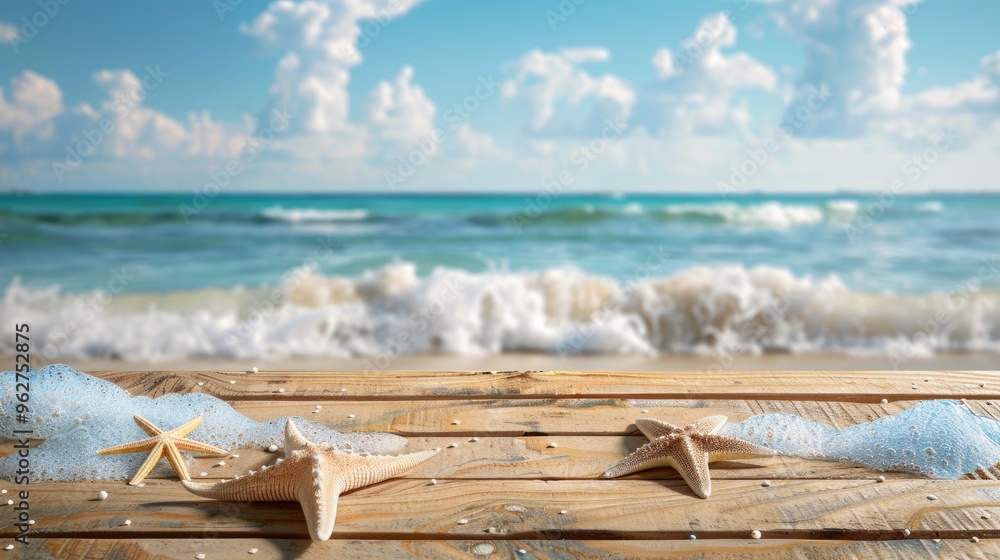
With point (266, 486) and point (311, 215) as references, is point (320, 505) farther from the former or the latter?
point (311, 215)

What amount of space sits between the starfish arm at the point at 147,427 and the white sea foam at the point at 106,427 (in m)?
0.06

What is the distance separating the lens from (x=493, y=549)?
57.3 inches

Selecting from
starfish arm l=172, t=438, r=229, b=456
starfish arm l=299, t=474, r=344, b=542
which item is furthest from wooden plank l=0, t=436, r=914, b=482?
starfish arm l=299, t=474, r=344, b=542

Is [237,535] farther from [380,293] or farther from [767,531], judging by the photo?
[380,293]

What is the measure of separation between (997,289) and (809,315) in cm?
260

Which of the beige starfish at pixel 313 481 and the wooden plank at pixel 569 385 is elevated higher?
the wooden plank at pixel 569 385

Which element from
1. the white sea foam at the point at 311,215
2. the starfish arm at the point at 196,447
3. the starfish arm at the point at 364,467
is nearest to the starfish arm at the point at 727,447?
the starfish arm at the point at 364,467

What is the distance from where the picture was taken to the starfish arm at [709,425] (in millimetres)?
1862

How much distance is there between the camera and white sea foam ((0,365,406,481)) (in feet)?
5.88

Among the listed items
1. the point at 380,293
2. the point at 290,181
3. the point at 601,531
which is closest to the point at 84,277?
the point at 380,293

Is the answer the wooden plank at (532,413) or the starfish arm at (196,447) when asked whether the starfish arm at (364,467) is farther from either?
the starfish arm at (196,447)

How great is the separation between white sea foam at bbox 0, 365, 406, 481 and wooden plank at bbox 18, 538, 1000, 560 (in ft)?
1.13

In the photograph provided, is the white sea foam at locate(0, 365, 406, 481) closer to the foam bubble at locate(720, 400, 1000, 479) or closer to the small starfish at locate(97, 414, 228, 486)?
the small starfish at locate(97, 414, 228, 486)

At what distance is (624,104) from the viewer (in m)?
17.4
